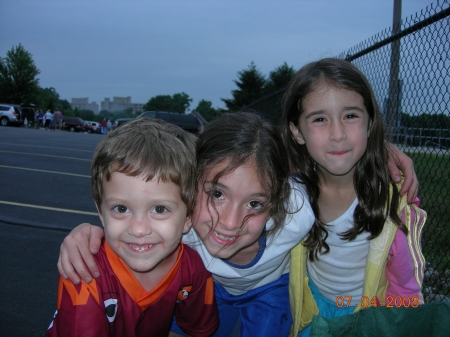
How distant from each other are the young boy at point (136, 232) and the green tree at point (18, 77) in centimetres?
6127

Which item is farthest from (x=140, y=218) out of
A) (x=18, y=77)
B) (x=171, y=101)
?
(x=171, y=101)

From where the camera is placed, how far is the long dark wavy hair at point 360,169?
2365 millimetres

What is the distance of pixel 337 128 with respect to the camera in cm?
226

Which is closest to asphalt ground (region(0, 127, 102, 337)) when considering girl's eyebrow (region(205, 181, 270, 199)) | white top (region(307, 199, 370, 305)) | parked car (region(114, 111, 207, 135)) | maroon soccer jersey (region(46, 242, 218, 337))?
maroon soccer jersey (region(46, 242, 218, 337))

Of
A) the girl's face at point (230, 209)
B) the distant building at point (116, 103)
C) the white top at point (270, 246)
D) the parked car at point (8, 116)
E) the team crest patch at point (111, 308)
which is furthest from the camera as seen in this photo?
the distant building at point (116, 103)

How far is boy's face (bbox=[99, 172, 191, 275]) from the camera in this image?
1.76 m

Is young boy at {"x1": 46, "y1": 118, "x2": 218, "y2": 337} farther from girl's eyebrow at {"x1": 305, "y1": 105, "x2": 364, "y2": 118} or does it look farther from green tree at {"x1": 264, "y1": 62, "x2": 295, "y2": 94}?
green tree at {"x1": 264, "y1": 62, "x2": 295, "y2": 94}

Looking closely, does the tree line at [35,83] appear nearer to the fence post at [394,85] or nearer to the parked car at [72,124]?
the parked car at [72,124]

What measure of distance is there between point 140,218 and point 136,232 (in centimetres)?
6

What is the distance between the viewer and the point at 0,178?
761cm

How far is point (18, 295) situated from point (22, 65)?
6242 centimetres

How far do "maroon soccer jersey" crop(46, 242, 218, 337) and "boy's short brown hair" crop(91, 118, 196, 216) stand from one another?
0.34 metres

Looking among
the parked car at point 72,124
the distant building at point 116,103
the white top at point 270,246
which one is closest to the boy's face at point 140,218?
the white top at point 270,246

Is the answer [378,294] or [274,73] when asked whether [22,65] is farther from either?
[378,294]
